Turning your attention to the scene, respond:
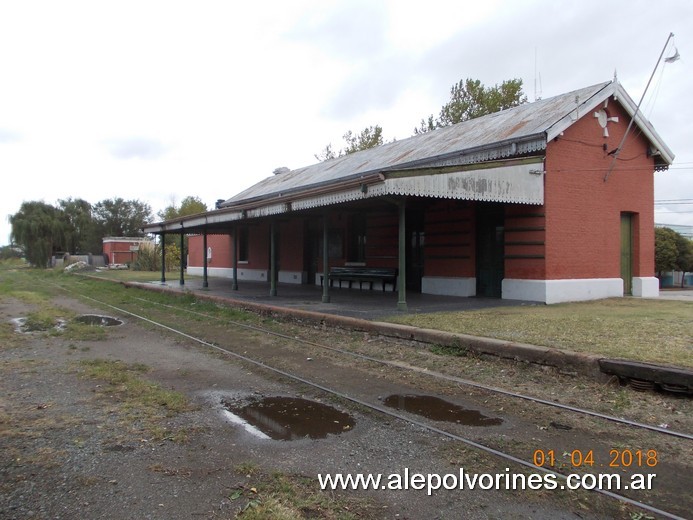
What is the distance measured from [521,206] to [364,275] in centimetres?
646

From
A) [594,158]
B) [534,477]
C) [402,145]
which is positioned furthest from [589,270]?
[534,477]

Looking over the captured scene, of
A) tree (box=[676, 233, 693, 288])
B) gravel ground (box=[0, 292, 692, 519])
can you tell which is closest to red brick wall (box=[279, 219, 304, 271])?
gravel ground (box=[0, 292, 692, 519])

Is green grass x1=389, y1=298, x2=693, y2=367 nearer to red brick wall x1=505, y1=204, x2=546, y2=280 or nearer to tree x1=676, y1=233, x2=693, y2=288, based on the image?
red brick wall x1=505, y1=204, x2=546, y2=280

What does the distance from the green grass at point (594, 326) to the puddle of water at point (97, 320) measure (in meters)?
7.31

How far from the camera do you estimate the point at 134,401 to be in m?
5.65

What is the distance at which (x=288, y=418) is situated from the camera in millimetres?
5215

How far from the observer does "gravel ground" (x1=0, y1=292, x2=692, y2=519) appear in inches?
132

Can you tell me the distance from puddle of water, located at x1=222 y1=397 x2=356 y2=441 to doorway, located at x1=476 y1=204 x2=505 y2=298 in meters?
10.4

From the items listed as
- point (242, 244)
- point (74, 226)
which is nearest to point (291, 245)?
point (242, 244)

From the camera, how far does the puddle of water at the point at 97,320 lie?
12380 millimetres

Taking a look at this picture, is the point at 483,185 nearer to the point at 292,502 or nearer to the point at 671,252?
the point at 292,502

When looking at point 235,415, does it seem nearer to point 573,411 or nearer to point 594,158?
point 573,411

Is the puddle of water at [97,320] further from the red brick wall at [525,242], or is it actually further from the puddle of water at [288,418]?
the red brick wall at [525,242]

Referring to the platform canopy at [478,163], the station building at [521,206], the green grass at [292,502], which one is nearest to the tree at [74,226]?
the platform canopy at [478,163]
